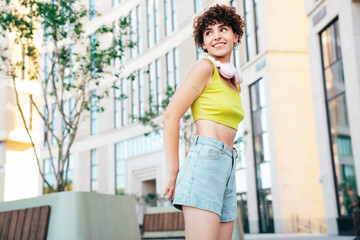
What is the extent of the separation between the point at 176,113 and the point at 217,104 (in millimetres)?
201

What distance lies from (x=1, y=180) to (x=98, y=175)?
1328 centimetres

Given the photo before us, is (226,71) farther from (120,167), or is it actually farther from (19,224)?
(120,167)

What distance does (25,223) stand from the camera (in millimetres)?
7555

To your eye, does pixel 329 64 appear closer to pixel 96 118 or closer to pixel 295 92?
pixel 295 92

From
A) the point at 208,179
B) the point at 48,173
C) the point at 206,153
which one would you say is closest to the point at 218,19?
the point at 206,153

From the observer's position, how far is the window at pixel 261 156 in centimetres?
2752

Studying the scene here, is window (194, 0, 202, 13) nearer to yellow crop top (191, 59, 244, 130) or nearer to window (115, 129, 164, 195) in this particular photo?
window (115, 129, 164, 195)

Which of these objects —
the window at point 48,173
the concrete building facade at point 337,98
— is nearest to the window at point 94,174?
the window at point 48,173

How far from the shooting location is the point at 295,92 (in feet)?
92.7

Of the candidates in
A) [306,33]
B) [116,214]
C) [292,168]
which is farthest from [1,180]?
[116,214]

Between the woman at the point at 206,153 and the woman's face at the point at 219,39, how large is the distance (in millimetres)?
147

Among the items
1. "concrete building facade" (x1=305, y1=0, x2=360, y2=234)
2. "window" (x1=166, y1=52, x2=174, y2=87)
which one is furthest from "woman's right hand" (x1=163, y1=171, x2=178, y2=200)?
"window" (x1=166, y1=52, x2=174, y2=87)

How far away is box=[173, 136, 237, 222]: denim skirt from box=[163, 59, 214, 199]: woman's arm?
0.05 metres

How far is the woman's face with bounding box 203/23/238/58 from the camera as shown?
2539 mm
